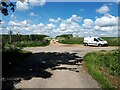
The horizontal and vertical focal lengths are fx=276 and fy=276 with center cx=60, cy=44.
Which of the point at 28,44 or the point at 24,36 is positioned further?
the point at 24,36

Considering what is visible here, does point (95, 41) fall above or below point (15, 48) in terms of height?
above

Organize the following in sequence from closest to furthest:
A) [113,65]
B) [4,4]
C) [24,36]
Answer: [113,65], [4,4], [24,36]

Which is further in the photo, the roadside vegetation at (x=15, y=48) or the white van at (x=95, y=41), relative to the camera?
the white van at (x=95, y=41)

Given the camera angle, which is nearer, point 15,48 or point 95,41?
point 15,48

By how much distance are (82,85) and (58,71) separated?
13.8 ft

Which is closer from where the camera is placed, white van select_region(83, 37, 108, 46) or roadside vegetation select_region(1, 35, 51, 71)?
roadside vegetation select_region(1, 35, 51, 71)

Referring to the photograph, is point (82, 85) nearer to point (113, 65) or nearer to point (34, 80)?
point (34, 80)

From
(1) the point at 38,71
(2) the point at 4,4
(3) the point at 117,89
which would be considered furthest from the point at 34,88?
(2) the point at 4,4

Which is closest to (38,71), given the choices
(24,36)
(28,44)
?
(28,44)

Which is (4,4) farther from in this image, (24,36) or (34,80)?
(24,36)

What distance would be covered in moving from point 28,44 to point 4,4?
2453 cm

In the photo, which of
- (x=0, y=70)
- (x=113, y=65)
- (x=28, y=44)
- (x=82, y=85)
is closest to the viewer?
(x=82, y=85)

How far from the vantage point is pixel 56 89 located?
11.9 m

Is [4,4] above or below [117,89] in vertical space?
above
